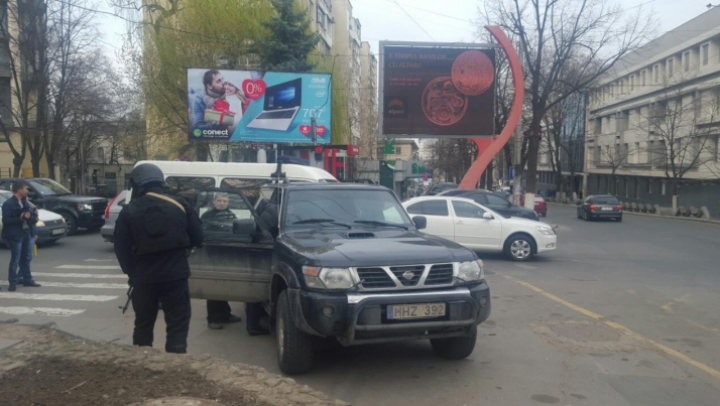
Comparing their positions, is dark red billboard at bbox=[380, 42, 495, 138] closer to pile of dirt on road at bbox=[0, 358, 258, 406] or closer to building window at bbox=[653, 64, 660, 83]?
pile of dirt on road at bbox=[0, 358, 258, 406]

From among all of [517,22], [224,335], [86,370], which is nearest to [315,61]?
[517,22]

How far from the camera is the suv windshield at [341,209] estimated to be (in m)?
6.73

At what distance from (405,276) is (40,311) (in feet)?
19.9

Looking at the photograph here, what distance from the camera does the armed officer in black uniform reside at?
511cm

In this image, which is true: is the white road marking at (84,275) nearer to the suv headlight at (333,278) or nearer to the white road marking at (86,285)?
the white road marking at (86,285)

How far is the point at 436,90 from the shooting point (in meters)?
24.8

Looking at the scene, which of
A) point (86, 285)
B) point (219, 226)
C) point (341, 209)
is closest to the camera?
point (341, 209)

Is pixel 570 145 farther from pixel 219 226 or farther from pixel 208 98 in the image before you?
pixel 219 226

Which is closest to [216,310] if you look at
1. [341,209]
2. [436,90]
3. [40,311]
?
[341,209]

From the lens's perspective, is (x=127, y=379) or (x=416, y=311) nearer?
(x=127, y=379)

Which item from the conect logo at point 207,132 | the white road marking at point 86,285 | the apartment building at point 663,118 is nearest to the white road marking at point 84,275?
the white road marking at point 86,285

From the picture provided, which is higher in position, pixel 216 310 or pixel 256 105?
pixel 256 105

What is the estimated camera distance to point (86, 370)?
477cm

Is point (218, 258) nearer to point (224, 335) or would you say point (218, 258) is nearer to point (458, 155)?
point (224, 335)
